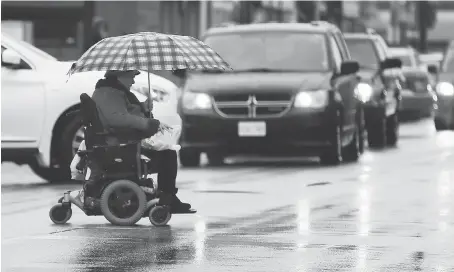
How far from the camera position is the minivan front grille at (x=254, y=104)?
18.9 m

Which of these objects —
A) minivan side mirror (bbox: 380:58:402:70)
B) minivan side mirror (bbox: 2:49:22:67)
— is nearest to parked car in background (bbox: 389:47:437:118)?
minivan side mirror (bbox: 380:58:402:70)

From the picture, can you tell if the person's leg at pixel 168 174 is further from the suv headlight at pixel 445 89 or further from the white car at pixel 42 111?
the suv headlight at pixel 445 89

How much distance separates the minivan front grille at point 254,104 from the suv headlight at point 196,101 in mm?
125

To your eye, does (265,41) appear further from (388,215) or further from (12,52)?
(388,215)

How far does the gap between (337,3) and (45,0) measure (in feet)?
46.7

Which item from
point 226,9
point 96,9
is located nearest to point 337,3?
point 226,9

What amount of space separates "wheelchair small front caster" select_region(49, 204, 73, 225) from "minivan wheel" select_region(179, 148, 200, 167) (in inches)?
286

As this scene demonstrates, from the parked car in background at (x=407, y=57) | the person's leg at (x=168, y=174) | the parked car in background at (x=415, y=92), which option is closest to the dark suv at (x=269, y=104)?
the person's leg at (x=168, y=174)

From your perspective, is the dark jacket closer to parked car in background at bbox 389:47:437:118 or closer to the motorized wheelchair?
the motorized wheelchair

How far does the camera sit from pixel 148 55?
11.9 metres

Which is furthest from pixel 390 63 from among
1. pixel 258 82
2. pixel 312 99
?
pixel 258 82

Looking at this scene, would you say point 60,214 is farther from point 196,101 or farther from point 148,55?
point 196,101

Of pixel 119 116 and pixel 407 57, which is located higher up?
pixel 119 116

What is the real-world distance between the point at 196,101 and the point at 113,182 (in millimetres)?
7459
